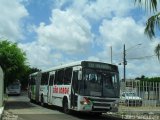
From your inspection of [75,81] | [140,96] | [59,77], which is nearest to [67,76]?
[75,81]

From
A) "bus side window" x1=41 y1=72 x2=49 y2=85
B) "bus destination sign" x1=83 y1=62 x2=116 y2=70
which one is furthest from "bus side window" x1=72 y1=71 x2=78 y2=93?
"bus side window" x1=41 y1=72 x2=49 y2=85

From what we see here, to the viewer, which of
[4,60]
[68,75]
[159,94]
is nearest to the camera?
[68,75]

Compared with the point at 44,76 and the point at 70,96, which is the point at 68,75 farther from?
the point at 44,76

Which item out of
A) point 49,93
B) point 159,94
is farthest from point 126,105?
point 49,93

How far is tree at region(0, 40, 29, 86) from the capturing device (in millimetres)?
33219

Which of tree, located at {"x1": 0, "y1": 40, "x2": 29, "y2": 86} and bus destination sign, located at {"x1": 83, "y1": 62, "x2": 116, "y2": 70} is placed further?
tree, located at {"x1": 0, "y1": 40, "x2": 29, "y2": 86}

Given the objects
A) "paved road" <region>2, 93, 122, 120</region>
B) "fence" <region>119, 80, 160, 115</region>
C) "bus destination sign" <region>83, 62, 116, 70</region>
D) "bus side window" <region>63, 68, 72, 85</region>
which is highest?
"bus destination sign" <region>83, 62, 116, 70</region>

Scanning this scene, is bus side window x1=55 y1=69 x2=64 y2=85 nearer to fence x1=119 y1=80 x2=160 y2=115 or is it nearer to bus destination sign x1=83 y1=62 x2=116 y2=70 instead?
bus destination sign x1=83 y1=62 x2=116 y2=70

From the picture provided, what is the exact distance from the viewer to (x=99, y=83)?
23.6 m

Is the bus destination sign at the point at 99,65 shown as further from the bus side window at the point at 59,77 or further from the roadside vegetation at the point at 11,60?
the roadside vegetation at the point at 11,60

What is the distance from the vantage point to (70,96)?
24844mm

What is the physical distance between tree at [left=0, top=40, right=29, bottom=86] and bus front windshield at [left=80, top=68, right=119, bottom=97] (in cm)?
1107

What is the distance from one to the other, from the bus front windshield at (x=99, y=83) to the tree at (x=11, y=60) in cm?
1107

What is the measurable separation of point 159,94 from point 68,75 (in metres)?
7.47
